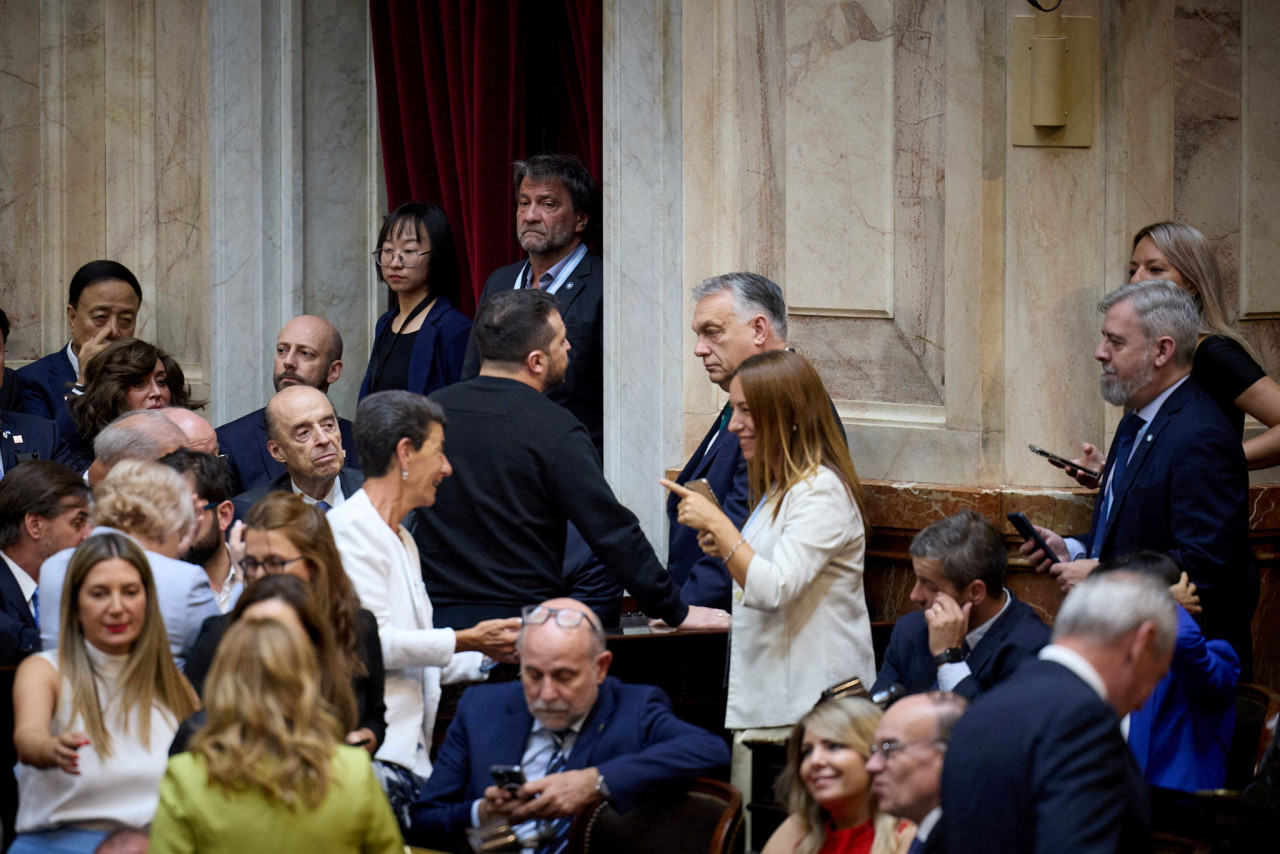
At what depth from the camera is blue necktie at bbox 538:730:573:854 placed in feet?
11.4

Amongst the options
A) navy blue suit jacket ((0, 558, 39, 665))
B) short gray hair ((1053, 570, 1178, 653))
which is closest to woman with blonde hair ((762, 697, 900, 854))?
short gray hair ((1053, 570, 1178, 653))

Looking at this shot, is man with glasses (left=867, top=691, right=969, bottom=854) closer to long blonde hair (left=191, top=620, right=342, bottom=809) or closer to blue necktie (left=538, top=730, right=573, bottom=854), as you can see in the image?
blue necktie (left=538, top=730, right=573, bottom=854)

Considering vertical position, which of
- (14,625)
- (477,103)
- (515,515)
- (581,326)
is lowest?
(14,625)

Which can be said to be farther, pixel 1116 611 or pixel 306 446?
pixel 306 446

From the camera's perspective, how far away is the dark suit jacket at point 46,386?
21.6ft

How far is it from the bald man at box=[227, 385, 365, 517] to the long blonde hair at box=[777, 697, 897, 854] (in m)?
2.09

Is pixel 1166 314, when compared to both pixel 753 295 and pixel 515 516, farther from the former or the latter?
pixel 515 516

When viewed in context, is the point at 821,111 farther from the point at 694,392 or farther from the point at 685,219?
the point at 694,392

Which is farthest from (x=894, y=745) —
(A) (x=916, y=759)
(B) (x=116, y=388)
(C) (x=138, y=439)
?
(B) (x=116, y=388)

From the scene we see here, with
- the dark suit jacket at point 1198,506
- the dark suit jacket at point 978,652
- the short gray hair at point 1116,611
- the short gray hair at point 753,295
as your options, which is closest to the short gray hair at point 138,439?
the short gray hair at point 753,295

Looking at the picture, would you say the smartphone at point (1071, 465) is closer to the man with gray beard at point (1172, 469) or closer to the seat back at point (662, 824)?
the man with gray beard at point (1172, 469)

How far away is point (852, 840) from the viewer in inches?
132

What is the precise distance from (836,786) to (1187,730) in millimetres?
1185

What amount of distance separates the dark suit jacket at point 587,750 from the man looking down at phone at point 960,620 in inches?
23.9
